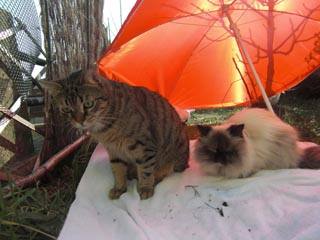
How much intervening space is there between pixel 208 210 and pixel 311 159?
0.74m

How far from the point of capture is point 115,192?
252cm

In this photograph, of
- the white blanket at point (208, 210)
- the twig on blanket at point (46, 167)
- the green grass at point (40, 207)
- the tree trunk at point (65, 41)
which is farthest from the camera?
the tree trunk at point (65, 41)

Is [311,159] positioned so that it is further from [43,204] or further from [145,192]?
[43,204]

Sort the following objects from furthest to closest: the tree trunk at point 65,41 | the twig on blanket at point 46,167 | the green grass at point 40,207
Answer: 1. the tree trunk at point 65,41
2. the twig on blanket at point 46,167
3. the green grass at point 40,207

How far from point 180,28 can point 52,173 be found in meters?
1.41

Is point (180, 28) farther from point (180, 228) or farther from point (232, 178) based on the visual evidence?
point (180, 228)

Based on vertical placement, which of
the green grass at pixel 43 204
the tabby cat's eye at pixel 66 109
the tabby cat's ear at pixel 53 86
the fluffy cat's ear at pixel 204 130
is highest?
the tabby cat's ear at pixel 53 86

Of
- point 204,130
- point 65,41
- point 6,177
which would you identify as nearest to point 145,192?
point 204,130

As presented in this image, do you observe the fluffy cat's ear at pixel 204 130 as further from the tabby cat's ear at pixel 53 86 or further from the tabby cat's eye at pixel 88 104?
the tabby cat's ear at pixel 53 86

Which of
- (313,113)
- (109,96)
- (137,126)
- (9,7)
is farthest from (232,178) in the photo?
(313,113)

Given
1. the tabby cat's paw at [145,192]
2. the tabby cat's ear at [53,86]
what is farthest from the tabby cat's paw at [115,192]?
the tabby cat's ear at [53,86]

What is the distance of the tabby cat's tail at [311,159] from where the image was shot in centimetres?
255

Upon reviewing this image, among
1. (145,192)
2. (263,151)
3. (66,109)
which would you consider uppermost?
(66,109)

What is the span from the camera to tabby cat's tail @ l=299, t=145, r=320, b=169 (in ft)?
8.38
